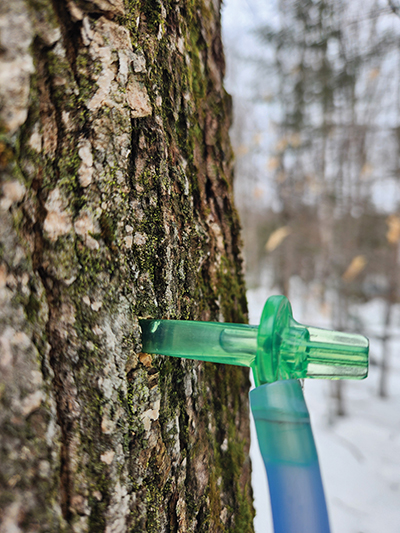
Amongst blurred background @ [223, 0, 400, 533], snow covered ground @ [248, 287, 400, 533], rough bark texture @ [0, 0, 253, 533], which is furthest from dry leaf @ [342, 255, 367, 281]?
rough bark texture @ [0, 0, 253, 533]

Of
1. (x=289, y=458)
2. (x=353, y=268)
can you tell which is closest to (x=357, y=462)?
(x=353, y=268)

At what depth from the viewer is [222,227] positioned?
1.98 ft

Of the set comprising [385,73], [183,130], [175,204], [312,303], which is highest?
[385,73]

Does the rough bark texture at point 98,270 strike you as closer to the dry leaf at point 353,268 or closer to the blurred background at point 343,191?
the blurred background at point 343,191

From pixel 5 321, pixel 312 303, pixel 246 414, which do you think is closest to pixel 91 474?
pixel 5 321

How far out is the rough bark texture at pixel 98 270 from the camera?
1.04ft

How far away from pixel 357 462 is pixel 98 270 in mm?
3973

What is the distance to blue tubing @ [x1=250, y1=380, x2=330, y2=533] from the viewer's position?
32cm

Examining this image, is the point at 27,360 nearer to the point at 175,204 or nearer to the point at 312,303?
the point at 175,204

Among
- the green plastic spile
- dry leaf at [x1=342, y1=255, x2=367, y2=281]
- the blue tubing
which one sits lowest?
the blue tubing

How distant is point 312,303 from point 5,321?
9.40 metres

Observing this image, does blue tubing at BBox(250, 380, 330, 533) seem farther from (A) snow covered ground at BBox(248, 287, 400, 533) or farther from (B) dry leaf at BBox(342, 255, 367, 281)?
(B) dry leaf at BBox(342, 255, 367, 281)

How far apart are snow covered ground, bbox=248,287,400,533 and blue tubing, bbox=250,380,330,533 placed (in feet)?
3.82

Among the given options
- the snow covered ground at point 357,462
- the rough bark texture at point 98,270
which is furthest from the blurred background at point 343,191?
the rough bark texture at point 98,270
